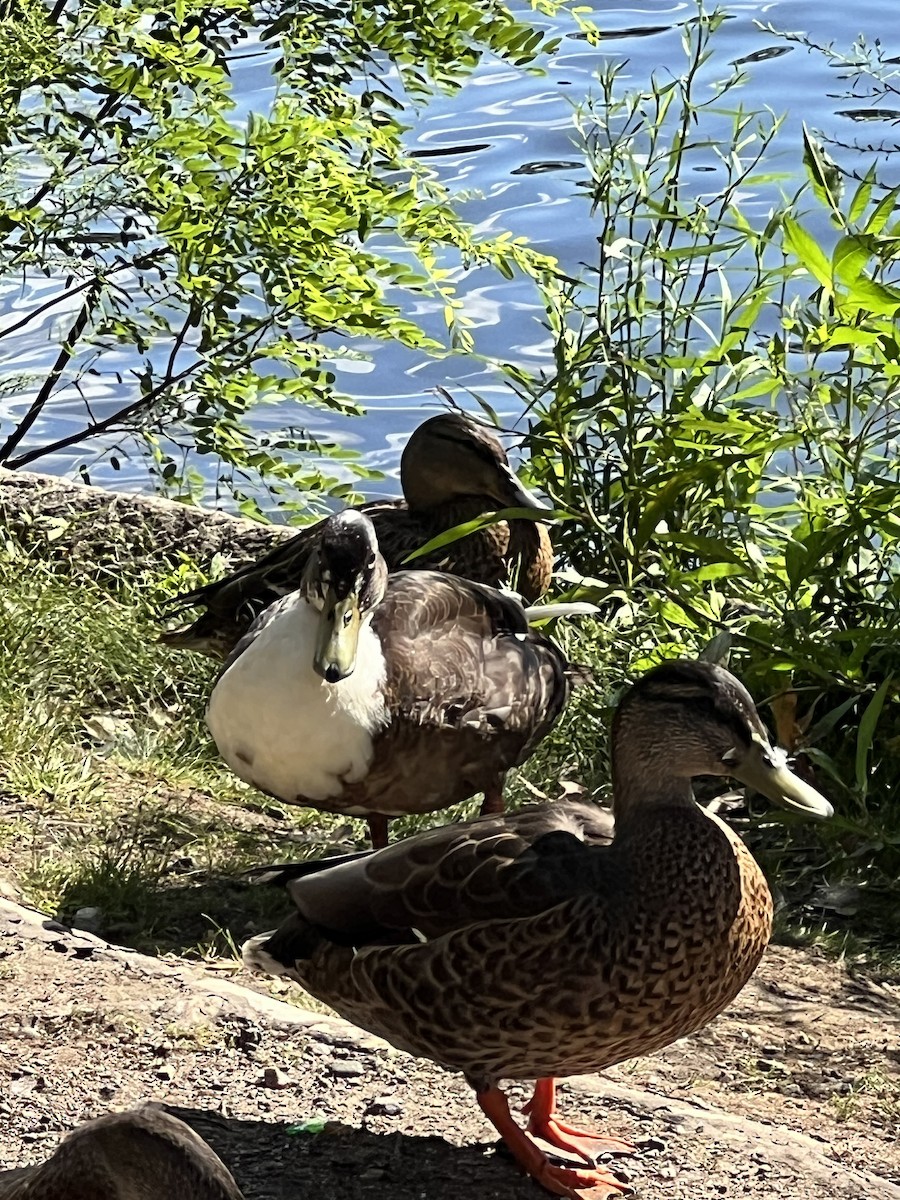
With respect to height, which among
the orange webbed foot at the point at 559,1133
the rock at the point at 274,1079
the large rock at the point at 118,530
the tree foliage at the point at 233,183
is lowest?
the orange webbed foot at the point at 559,1133

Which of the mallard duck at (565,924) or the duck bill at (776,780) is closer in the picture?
the mallard duck at (565,924)

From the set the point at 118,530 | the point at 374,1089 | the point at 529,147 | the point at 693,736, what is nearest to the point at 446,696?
the point at 693,736

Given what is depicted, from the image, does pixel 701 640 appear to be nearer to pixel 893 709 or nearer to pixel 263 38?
pixel 893 709

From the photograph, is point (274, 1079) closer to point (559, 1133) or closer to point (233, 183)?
point (559, 1133)

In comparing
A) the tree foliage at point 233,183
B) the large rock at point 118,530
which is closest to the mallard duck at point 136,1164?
the tree foliage at point 233,183

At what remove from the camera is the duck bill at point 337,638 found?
431 cm

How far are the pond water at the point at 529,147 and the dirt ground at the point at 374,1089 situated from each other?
4714 millimetres

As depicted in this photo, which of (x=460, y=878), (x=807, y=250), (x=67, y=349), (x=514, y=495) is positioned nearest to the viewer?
(x=460, y=878)

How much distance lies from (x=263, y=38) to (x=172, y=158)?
0.74 metres

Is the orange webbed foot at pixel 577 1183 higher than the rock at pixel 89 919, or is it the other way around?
the orange webbed foot at pixel 577 1183

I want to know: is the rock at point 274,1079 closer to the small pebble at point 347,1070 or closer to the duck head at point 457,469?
the small pebble at point 347,1070

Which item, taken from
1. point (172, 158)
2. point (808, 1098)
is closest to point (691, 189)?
point (172, 158)

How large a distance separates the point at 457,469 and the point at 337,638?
1.58 m

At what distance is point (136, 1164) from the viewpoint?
235cm
